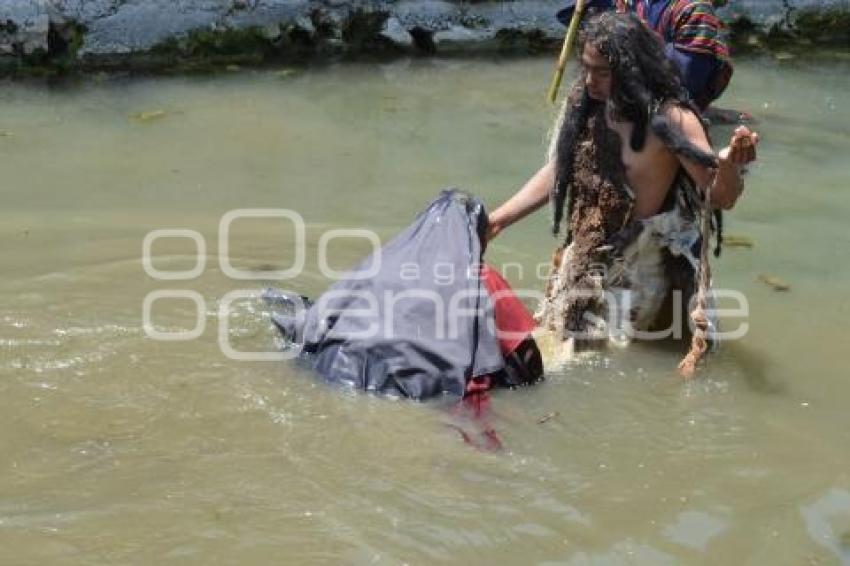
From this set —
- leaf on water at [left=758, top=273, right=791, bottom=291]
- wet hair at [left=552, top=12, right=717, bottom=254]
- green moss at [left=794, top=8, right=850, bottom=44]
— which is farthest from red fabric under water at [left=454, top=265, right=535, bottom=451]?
green moss at [left=794, top=8, right=850, bottom=44]

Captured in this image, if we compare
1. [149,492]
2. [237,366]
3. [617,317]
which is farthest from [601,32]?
[149,492]

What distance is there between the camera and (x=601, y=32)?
12.2ft

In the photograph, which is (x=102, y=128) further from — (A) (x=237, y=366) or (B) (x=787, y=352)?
(B) (x=787, y=352)

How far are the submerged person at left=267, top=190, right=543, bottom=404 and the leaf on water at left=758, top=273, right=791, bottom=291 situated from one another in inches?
50.7

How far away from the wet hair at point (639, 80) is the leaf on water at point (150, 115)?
3177 millimetres

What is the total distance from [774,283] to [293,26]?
12.9ft

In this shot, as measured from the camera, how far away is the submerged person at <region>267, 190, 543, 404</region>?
3691mm

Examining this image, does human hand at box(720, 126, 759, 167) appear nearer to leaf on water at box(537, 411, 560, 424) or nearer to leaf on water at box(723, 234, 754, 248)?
leaf on water at box(537, 411, 560, 424)

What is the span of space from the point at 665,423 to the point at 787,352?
0.78 meters

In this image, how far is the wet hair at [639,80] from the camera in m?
3.71

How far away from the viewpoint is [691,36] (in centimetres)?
408

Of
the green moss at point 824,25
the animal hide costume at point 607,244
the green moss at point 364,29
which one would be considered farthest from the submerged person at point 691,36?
the green moss at point 824,25

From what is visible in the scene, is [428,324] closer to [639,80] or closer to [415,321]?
[415,321]

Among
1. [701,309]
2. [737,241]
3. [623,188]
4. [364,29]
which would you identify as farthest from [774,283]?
[364,29]
